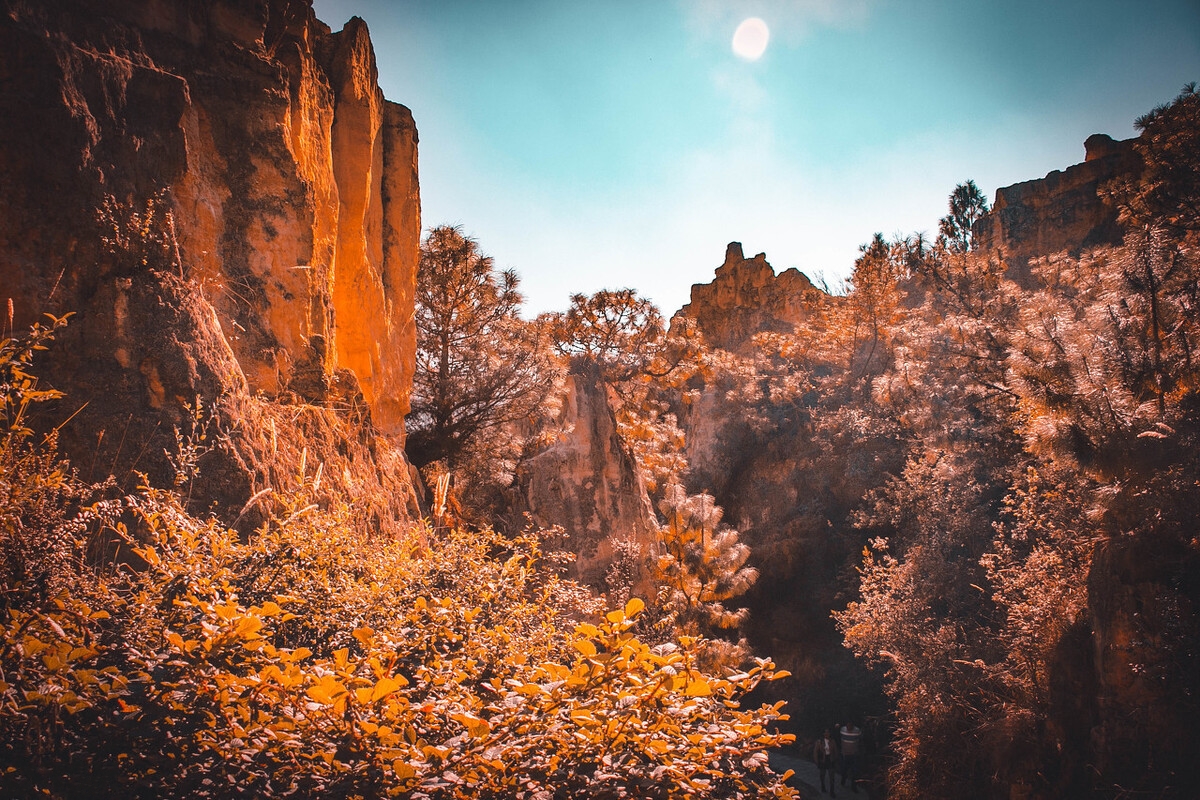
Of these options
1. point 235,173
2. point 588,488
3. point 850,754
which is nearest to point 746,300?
point 588,488

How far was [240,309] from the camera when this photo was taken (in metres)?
6.19

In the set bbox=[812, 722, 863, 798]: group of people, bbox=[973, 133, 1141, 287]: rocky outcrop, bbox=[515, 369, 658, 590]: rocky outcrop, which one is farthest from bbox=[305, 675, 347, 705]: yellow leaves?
bbox=[973, 133, 1141, 287]: rocky outcrop

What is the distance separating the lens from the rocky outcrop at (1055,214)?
2656 centimetres

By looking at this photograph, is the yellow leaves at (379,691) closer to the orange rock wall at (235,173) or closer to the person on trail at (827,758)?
the orange rock wall at (235,173)

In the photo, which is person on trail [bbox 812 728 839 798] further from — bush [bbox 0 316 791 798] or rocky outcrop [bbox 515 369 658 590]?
bush [bbox 0 316 791 798]

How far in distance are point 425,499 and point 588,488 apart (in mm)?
4378

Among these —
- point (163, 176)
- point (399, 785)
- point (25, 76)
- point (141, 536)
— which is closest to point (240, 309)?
point (163, 176)

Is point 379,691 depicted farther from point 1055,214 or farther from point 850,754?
point 1055,214

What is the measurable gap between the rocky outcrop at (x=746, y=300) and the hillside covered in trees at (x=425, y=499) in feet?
44.9

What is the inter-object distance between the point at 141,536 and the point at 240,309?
10.6ft

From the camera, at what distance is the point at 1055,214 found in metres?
28.4

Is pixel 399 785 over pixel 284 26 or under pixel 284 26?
under

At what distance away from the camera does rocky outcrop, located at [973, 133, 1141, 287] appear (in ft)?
87.1

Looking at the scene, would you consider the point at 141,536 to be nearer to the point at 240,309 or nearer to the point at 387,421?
the point at 240,309
